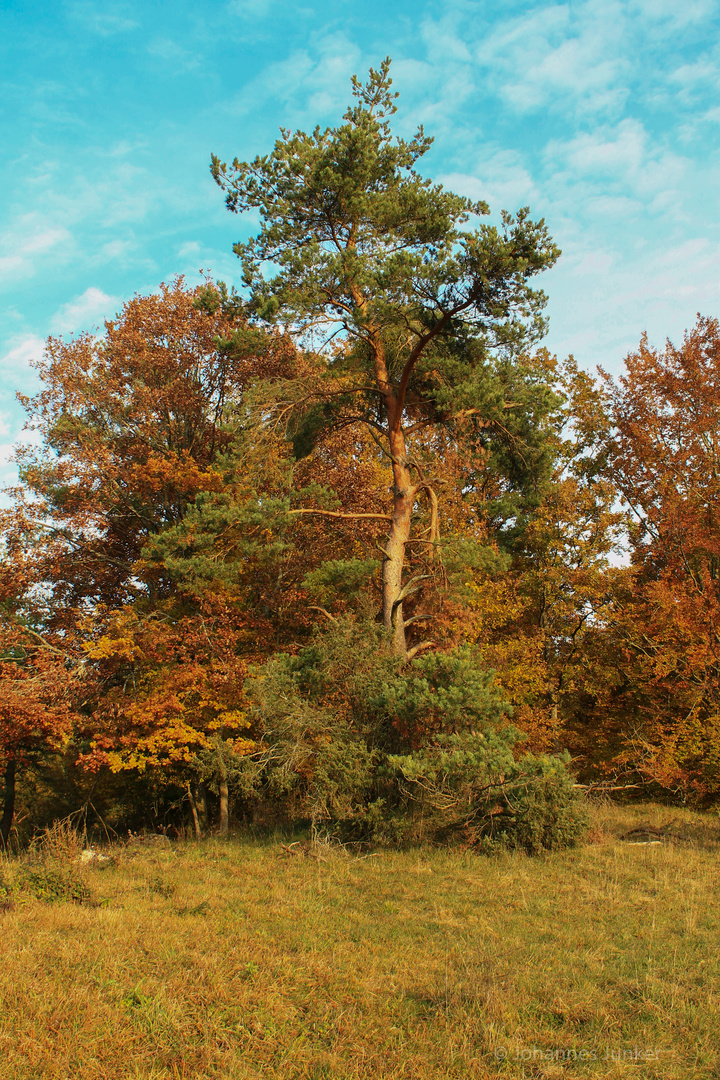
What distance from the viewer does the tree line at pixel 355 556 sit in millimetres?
12352

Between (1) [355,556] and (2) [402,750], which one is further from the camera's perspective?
→ (1) [355,556]

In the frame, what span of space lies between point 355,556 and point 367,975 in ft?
39.2

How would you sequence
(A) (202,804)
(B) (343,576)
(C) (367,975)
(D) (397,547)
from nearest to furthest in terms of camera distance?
1. (C) (367,975)
2. (B) (343,576)
3. (D) (397,547)
4. (A) (202,804)

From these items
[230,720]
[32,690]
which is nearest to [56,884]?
[32,690]

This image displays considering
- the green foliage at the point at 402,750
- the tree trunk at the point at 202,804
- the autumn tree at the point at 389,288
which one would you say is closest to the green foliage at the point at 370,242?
the autumn tree at the point at 389,288

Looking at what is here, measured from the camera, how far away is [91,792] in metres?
21.0

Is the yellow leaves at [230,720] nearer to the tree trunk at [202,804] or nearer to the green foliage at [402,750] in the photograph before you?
the green foliage at [402,750]

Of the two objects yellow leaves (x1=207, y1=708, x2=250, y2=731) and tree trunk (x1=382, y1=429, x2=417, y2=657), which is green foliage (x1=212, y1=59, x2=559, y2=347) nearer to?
tree trunk (x1=382, y1=429, x2=417, y2=657)

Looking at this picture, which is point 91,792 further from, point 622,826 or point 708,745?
point 708,745

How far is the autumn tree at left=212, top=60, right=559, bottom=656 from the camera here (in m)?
13.9

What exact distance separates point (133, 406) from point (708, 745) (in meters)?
17.3

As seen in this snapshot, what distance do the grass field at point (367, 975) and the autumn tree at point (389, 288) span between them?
20.6ft

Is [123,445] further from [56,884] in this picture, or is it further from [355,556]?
[56,884]

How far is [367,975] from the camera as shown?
583cm
